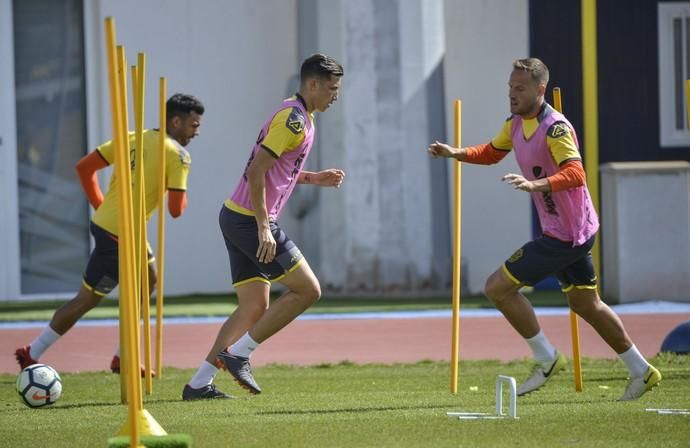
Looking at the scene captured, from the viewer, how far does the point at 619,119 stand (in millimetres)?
18219

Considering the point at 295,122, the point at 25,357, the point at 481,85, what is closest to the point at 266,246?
the point at 295,122

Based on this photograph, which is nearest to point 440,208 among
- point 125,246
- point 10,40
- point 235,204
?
point 10,40

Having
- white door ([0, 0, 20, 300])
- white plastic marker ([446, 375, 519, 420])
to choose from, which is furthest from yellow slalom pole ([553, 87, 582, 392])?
white door ([0, 0, 20, 300])

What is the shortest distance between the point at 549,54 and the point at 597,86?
0.74m

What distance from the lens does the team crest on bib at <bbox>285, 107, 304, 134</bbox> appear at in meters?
8.30

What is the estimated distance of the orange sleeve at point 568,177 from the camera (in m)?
7.89

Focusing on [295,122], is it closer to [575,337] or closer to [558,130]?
[558,130]

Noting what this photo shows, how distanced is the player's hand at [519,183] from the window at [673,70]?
1097 cm

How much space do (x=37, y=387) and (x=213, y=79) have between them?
9551 mm

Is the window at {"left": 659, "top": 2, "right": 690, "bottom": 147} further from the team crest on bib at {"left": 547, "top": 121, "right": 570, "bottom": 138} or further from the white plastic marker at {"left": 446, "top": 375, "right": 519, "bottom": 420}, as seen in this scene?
the white plastic marker at {"left": 446, "top": 375, "right": 519, "bottom": 420}

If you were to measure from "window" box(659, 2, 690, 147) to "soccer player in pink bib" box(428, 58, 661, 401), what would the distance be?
1011cm

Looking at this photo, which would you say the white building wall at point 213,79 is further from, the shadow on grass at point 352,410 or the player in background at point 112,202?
the shadow on grass at point 352,410

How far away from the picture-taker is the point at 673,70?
18188mm

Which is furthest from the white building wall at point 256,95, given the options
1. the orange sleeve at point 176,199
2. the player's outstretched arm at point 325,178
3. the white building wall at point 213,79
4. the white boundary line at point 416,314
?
the player's outstretched arm at point 325,178
